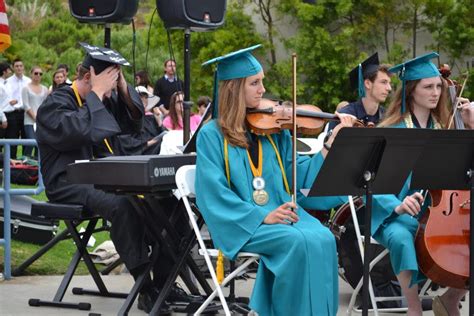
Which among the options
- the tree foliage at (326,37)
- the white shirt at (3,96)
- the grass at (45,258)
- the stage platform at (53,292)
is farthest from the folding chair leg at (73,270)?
the tree foliage at (326,37)

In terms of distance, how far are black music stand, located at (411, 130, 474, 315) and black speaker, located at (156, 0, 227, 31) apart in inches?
140

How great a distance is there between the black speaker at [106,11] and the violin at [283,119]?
3.27 m

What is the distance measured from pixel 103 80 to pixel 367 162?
2.45m

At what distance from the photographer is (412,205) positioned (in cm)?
640

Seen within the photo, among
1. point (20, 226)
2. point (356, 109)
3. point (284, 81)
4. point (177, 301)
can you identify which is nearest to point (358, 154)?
point (177, 301)

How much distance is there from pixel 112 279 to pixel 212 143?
2.78m

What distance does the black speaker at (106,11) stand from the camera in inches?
362

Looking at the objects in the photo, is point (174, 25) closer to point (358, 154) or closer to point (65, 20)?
point (358, 154)

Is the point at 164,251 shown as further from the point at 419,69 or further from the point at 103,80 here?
the point at 419,69

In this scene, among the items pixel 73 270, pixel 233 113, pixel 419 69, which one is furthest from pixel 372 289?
pixel 73 270

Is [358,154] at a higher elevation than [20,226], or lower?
higher

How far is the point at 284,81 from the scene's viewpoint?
23844 millimetres

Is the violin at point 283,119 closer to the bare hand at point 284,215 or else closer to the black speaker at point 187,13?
the bare hand at point 284,215

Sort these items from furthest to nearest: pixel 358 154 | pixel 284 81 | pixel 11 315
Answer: pixel 284 81 < pixel 11 315 < pixel 358 154
